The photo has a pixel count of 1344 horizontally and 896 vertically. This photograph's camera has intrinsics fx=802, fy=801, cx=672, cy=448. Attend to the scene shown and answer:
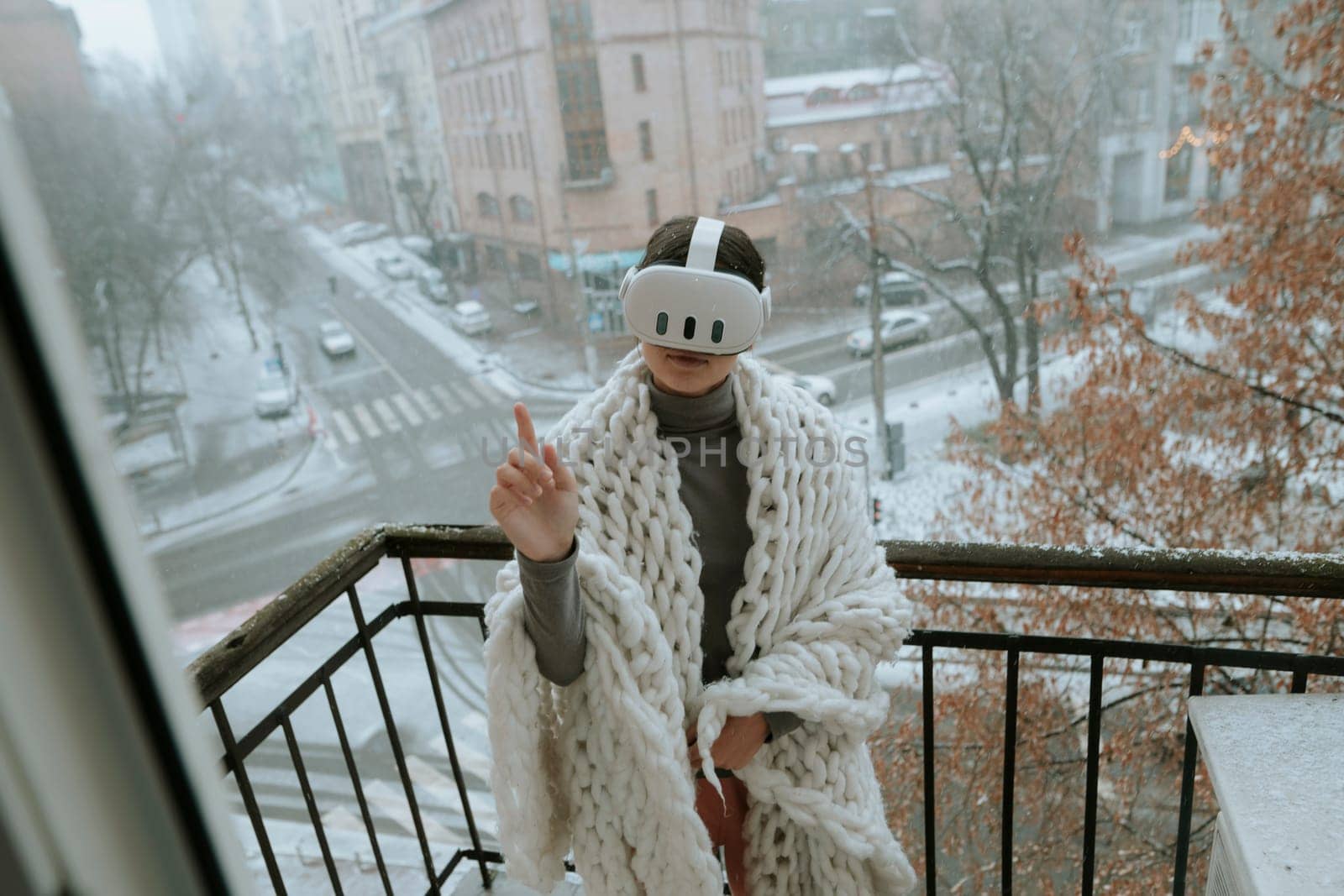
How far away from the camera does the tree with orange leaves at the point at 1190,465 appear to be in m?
3.72

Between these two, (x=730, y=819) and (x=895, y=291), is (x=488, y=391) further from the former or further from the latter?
(x=730, y=819)

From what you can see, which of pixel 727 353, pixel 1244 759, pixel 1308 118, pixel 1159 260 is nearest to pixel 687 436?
pixel 727 353

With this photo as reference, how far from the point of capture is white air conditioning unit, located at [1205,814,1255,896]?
32.1 inches

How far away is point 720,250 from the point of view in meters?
0.98

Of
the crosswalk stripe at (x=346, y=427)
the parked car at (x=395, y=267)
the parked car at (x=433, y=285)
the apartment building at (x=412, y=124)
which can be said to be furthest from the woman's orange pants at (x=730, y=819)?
the crosswalk stripe at (x=346, y=427)

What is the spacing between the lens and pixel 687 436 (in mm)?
1037

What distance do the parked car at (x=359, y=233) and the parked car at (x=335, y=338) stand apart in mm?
932

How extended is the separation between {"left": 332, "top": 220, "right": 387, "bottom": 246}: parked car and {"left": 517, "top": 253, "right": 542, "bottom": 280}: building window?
173 centimetres

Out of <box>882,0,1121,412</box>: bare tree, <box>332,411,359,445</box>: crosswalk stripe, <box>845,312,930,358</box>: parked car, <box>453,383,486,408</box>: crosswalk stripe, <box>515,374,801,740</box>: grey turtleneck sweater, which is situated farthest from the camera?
<box>332,411,359,445</box>: crosswalk stripe

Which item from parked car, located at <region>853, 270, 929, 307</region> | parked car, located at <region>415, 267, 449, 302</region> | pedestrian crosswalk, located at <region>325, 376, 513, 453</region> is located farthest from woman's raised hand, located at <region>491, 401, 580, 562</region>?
pedestrian crosswalk, located at <region>325, 376, 513, 453</region>

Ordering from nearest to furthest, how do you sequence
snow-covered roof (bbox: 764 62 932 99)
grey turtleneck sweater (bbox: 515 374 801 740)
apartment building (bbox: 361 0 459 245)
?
1. grey turtleneck sweater (bbox: 515 374 801 740)
2. snow-covered roof (bbox: 764 62 932 99)
3. apartment building (bbox: 361 0 459 245)

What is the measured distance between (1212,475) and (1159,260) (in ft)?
8.10

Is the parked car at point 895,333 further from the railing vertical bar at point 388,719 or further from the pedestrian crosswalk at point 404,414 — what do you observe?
the railing vertical bar at point 388,719

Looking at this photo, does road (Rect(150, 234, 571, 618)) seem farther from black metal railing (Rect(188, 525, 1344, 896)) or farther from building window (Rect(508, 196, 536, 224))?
black metal railing (Rect(188, 525, 1344, 896))
